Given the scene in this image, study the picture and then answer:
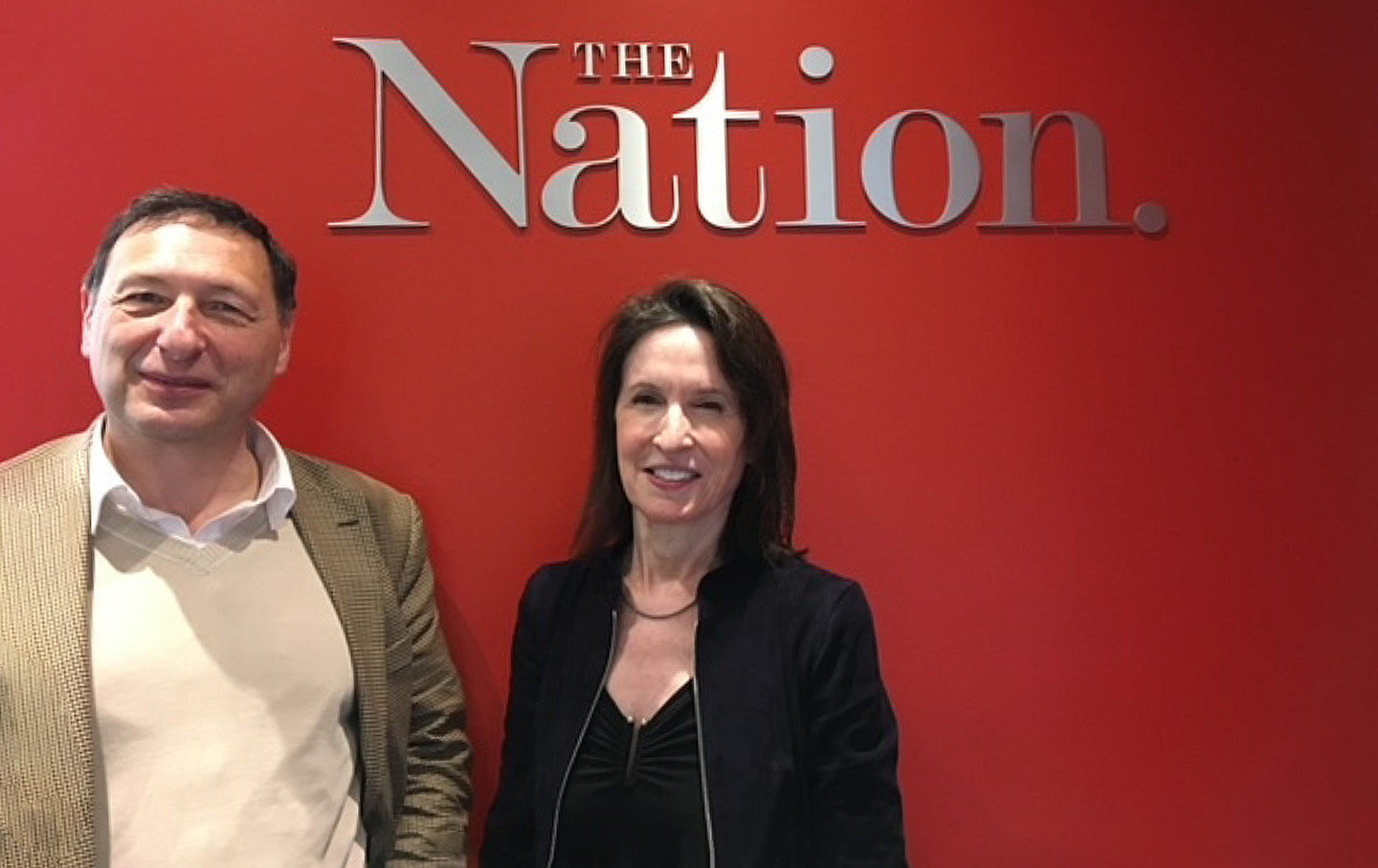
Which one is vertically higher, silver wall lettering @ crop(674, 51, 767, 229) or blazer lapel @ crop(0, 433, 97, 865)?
silver wall lettering @ crop(674, 51, 767, 229)

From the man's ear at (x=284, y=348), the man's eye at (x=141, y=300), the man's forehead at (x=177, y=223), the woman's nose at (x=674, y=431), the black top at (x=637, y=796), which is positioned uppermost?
the man's forehead at (x=177, y=223)

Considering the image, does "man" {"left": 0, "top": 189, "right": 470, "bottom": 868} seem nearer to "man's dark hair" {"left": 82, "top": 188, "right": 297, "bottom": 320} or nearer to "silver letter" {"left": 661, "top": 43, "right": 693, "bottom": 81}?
"man's dark hair" {"left": 82, "top": 188, "right": 297, "bottom": 320}

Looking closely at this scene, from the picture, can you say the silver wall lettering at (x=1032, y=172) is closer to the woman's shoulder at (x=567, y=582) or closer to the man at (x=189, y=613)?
the woman's shoulder at (x=567, y=582)

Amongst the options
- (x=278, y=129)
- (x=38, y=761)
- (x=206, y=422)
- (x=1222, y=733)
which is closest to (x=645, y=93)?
(x=278, y=129)

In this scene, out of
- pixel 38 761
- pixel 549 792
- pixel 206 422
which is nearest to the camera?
pixel 38 761

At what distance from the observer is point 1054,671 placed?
2402 millimetres

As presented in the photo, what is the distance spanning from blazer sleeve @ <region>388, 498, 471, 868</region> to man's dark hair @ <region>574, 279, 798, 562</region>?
11.7 inches

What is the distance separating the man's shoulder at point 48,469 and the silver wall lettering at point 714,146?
115 cm

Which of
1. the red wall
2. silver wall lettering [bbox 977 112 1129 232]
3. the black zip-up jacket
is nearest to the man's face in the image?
the red wall

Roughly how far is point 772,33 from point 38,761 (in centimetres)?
174

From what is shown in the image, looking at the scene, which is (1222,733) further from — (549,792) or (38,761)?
(38,761)

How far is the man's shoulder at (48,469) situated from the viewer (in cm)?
183

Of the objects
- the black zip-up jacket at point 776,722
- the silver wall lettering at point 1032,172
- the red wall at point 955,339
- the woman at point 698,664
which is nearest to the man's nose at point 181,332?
the red wall at point 955,339

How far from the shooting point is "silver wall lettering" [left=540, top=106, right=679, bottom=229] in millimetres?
2285
